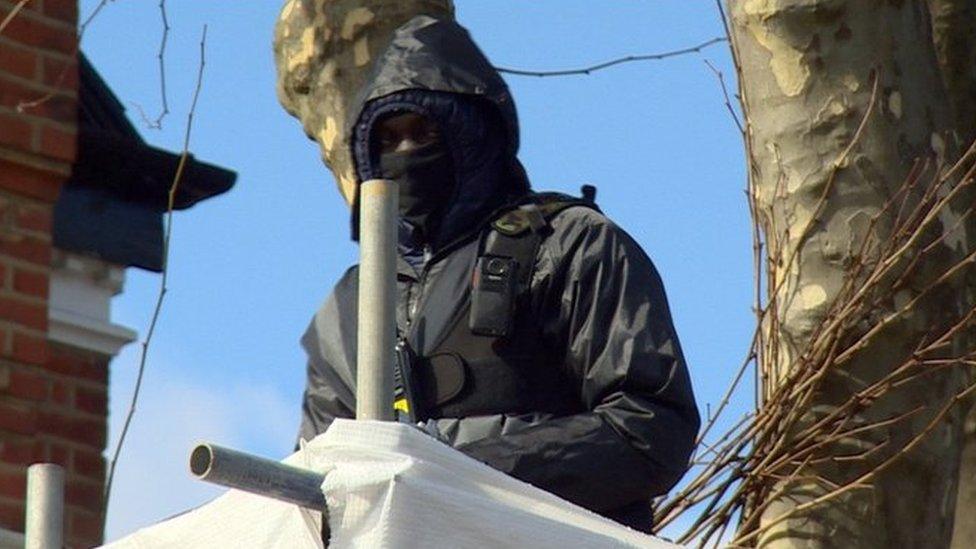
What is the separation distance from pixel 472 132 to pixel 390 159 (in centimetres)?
14

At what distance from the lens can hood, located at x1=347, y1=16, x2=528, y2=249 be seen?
4.70 m

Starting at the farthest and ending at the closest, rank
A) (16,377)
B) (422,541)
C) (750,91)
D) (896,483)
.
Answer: (16,377), (750,91), (896,483), (422,541)

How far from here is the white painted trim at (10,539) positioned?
696 cm

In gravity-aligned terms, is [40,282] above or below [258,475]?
below

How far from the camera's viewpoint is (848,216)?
6.27 metres

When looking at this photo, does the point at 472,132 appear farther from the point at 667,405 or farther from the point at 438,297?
the point at 667,405

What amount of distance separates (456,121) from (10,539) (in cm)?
267

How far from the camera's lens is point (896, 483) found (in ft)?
20.0

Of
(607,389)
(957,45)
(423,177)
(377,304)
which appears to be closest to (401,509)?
(377,304)

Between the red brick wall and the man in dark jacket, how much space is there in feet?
8.46

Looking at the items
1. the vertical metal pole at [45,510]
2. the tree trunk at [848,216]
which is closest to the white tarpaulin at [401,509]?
the vertical metal pole at [45,510]

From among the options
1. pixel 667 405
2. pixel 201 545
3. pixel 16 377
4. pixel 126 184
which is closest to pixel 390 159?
pixel 667 405

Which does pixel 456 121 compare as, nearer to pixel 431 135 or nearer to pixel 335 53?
pixel 431 135

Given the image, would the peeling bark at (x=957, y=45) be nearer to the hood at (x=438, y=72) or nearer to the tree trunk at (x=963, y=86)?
the tree trunk at (x=963, y=86)
